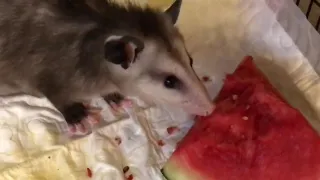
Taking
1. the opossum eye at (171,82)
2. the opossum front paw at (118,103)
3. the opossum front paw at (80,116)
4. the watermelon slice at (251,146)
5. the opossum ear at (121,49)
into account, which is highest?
the opossum ear at (121,49)

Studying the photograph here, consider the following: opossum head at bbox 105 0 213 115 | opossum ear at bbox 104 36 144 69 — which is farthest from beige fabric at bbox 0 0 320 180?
opossum ear at bbox 104 36 144 69

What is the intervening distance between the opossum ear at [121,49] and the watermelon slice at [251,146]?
0.26 meters

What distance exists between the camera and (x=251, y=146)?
1499 millimetres

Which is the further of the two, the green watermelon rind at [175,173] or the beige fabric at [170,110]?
the beige fabric at [170,110]

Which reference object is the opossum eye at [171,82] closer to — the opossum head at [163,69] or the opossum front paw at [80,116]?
the opossum head at [163,69]

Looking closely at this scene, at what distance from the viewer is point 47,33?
1703 millimetres

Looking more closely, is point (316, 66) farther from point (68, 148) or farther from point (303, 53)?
point (68, 148)

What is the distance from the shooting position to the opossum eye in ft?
5.26

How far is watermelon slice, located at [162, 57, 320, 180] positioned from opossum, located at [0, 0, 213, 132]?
9cm

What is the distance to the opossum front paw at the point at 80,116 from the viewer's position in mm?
1753

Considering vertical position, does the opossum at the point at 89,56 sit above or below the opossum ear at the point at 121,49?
below

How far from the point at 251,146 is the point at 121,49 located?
410 mm

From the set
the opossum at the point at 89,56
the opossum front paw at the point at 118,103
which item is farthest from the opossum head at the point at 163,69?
the opossum front paw at the point at 118,103

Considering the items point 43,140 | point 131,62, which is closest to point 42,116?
point 43,140
